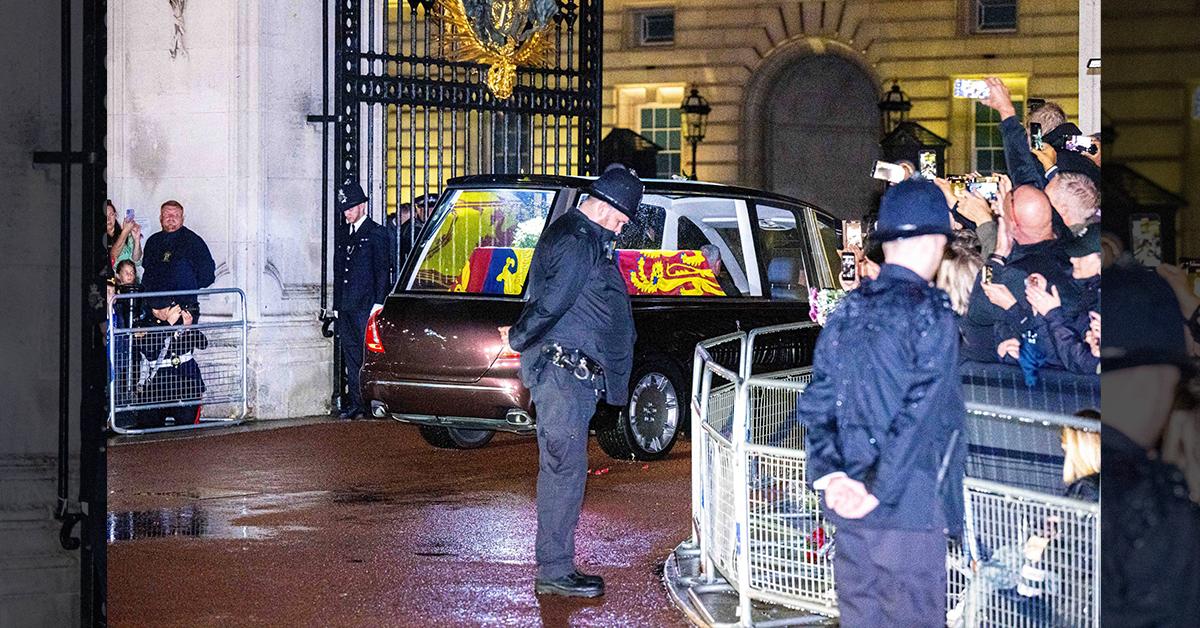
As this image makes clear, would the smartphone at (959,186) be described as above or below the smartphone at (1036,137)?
below

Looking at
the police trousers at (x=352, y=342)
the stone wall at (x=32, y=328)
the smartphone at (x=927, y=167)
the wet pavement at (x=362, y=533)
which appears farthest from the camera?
the police trousers at (x=352, y=342)

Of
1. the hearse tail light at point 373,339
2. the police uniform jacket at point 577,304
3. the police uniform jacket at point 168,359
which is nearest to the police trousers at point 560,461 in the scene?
the police uniform jacket at point 577,304

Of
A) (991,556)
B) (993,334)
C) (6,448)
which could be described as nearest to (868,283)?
(991,556)

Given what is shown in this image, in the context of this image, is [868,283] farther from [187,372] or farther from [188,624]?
[187,372]

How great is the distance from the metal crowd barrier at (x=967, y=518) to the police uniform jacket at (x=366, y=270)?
715 centimetres

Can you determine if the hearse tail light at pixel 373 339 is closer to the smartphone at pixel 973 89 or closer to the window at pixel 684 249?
the window at pixel 684 249

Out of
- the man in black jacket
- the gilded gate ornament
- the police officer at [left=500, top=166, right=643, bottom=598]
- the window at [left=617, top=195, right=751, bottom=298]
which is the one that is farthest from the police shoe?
the gilded gate ornament

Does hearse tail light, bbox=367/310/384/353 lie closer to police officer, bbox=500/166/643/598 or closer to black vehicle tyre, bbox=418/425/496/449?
black vehicle tyre, bbox=418/425/496/449

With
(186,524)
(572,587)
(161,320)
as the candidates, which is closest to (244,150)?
(161,320)

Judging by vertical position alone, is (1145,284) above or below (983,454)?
above

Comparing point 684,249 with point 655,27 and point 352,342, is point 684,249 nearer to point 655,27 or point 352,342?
point 352,342

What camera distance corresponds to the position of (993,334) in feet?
26.4

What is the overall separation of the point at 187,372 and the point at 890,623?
34.2 ft

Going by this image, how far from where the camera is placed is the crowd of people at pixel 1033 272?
24.4 feet
